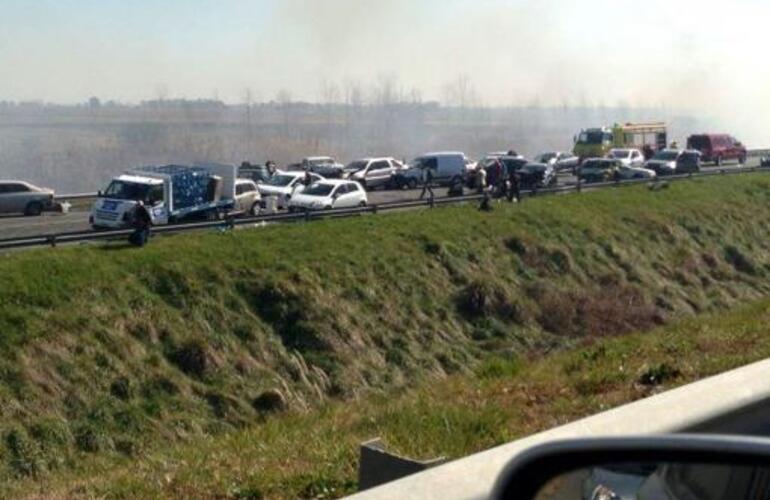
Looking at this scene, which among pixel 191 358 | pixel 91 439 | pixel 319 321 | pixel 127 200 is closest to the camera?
pixel 91 439

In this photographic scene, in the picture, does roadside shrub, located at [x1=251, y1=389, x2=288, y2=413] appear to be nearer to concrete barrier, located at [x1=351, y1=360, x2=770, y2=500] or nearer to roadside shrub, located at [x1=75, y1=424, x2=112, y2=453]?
roadside shrub, located at [x1=75, y1=424, x2=112, y2=453]

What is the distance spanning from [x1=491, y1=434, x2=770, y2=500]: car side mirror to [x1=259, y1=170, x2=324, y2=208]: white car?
4105cm

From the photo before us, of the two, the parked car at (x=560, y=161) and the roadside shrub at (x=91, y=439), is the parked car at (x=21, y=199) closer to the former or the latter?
the roadside shrub at (x=91, y=439)

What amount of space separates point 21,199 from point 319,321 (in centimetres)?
1926

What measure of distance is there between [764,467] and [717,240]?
137ft

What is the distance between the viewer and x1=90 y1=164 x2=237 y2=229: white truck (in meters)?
36.2

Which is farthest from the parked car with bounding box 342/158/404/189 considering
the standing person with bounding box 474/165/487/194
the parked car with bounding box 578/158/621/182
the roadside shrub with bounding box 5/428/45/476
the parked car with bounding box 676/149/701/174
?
the roadside shrub with bounding box 5/428/45/476

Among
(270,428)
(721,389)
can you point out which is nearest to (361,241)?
(270,428)

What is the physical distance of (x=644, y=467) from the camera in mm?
2764

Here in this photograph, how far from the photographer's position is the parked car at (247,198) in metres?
41.3

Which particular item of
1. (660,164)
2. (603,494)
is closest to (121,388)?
(603,494)

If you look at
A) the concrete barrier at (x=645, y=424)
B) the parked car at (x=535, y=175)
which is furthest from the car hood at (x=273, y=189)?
the concrete barrier at (x=645, y=424)

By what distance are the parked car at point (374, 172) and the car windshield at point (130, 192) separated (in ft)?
61.9

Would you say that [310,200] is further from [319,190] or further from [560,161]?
[560,161]
